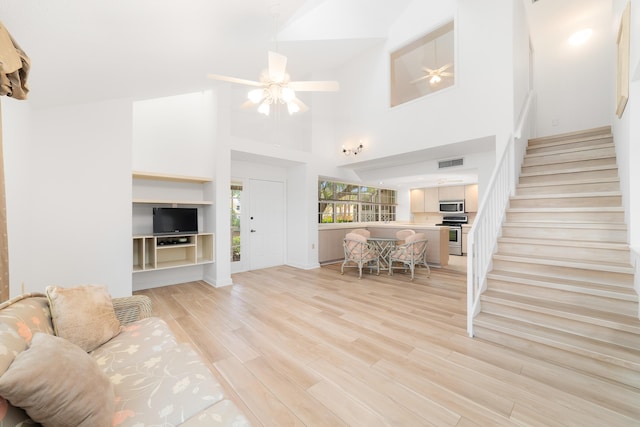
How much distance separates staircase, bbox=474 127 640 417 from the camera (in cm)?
198

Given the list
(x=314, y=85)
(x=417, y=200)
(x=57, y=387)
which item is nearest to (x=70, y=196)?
(x=57, y=387)

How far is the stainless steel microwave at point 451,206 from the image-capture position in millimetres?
7457

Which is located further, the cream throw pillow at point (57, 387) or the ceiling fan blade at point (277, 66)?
the ceiling fan blade at point (277, 66)

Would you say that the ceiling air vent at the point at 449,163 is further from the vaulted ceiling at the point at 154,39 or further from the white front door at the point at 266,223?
the white front door at the point at 266,223

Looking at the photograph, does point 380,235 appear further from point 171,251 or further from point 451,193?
point 171,251

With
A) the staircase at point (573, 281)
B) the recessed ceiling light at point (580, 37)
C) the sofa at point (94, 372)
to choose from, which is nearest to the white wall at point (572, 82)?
the recessed ceiling light at point (580, 37)

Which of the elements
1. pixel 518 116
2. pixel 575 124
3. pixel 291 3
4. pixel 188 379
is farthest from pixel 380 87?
pixel 188 379

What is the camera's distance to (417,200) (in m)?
8.48

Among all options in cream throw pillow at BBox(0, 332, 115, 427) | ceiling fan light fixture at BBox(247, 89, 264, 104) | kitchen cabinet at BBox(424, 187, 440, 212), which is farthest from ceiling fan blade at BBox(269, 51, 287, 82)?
kitchen cabinet at BBox(424, 187, 440, 212)

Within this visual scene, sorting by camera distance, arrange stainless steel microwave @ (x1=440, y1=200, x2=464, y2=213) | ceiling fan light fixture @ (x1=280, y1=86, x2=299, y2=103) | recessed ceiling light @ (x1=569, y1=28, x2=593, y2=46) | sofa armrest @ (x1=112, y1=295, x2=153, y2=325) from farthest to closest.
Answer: stainless steel microwave @ (x1=440, y1=200, x2=464, y2=213), recessed ceiling light @ (x1=569, y1=28, x2=593, y2=46), ceiling fan light fixture @ (x1=280, y1=86, x2=299, y2=103), sofa armrest @ (x1=112, y1=295, x2=153, y2=325)

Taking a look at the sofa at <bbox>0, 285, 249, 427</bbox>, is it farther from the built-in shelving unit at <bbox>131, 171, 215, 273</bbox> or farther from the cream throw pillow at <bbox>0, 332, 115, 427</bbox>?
the built-in shelving unit at <bbox>131, 171, 215, 273</bbox>

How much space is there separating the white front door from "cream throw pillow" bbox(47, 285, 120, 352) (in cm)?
385

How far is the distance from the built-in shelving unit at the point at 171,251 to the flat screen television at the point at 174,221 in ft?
0.41

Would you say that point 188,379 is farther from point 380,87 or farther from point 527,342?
point 380,87
